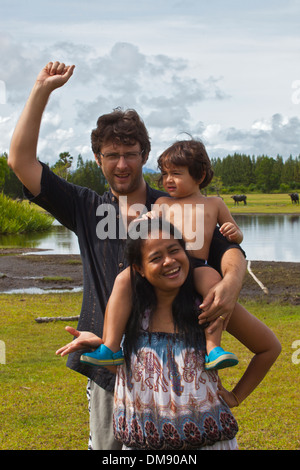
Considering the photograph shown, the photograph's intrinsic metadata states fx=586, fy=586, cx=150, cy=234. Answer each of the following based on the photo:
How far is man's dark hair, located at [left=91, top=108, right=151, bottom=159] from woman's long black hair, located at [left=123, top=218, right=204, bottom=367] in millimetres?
610

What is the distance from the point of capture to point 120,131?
288 cm

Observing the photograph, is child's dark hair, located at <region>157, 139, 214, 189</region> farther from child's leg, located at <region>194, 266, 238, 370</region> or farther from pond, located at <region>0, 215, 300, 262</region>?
pond, located at <region>0, 215, 300, 262</region>

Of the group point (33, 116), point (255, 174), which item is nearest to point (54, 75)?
point (33, 116)

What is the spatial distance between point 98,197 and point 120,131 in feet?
1.29

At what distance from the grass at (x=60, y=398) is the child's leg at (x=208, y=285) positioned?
2835 mm

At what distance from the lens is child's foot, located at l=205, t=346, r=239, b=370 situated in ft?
7.34

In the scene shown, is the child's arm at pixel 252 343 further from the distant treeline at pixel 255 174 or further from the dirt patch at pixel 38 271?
the distant treeline at pixel 255 174

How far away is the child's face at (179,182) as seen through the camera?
10.2 ft

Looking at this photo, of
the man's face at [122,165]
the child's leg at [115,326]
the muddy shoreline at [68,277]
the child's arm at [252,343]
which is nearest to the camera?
the child's leg at [115,326]

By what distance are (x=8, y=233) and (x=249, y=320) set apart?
27.1m

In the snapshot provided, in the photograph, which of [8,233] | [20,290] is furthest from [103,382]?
[8,233]

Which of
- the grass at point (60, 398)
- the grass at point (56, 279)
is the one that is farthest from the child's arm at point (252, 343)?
the grass at point (56, 279)

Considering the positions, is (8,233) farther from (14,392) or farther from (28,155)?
(28,155)

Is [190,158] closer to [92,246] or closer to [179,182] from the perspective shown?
[179,182]
